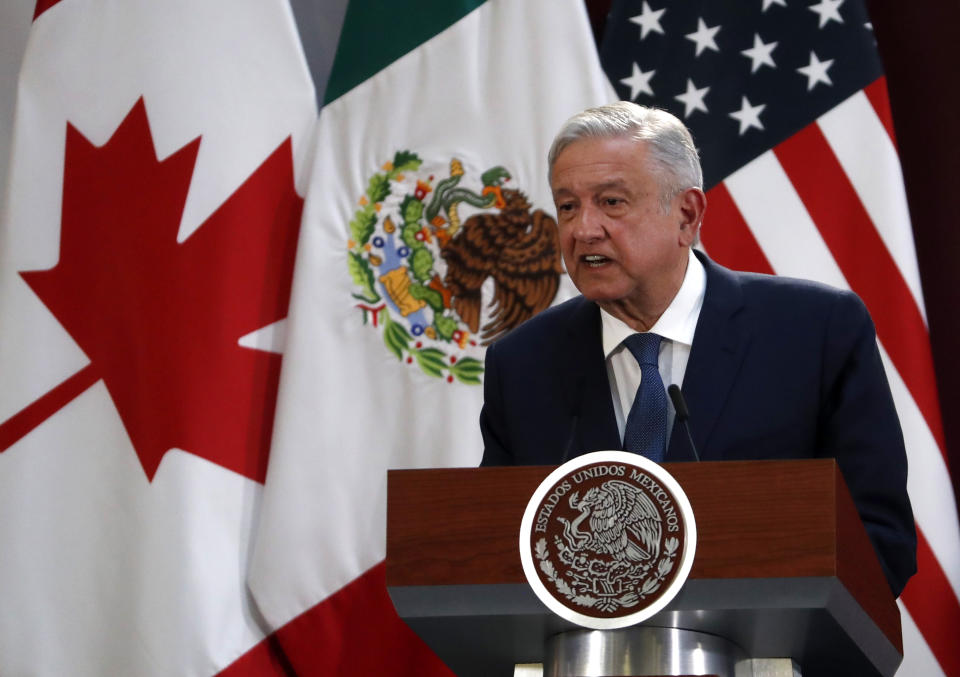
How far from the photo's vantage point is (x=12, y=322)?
10.9 feet

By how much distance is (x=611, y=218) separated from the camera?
6.54ft

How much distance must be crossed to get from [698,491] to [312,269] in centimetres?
208

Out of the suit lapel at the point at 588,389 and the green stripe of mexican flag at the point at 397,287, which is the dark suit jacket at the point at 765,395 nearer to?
the suit lapel at the point at 588,389

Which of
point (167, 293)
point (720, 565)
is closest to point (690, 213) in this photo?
point (720, 565)

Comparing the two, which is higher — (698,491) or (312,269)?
(312,269)

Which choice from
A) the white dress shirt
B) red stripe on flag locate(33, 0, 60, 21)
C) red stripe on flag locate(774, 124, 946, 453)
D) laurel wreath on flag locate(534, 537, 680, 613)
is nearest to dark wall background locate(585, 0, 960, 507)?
red stripe on flag locate(774, 124, 946, 453)

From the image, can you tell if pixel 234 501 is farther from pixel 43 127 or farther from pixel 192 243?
pixel 43 127

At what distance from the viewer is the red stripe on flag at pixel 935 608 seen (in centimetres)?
281

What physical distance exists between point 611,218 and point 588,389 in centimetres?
29

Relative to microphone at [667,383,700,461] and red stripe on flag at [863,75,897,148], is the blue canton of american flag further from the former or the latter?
microphone at [667,383,700,461]

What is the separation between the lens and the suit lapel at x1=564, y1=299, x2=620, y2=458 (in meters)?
1.85

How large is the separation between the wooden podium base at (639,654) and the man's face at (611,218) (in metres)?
0.74

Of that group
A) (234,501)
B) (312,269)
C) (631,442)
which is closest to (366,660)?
(234,501)

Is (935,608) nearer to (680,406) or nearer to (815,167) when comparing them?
(815,167)
